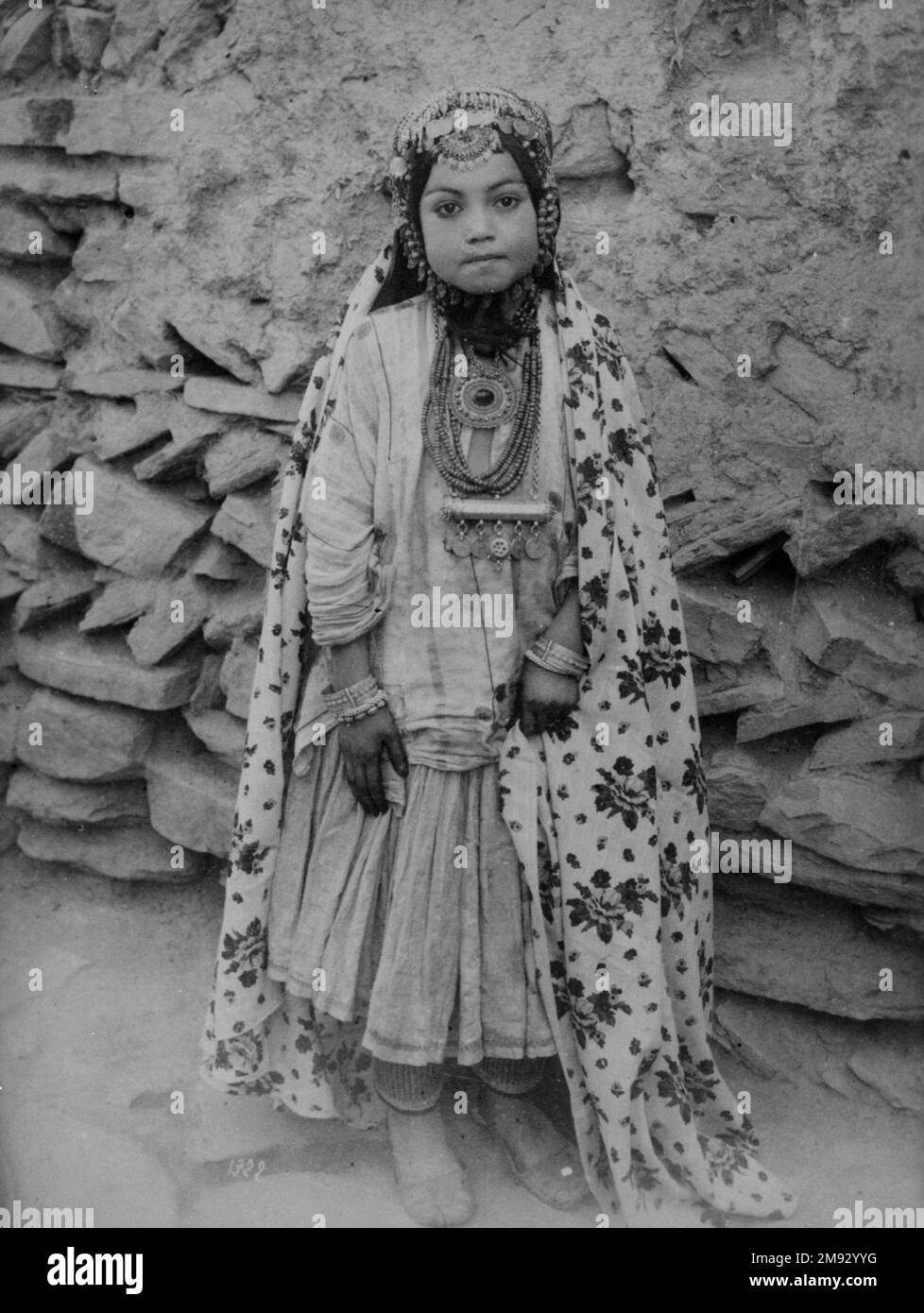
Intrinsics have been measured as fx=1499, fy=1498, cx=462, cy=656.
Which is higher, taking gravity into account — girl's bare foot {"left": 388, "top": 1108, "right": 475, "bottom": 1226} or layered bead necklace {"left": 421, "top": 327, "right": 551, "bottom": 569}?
layered bead necklace {"left": 421, "top": 327, "right": 551, "bottom": 569}

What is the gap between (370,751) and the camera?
7.84 feet

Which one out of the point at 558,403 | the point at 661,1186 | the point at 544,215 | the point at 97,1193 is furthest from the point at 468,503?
the point at 97,1193

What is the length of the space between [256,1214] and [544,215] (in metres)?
1.74

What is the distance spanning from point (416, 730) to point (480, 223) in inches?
31.0

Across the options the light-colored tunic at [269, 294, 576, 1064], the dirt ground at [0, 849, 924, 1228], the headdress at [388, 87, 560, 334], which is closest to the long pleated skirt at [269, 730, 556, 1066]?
the light-colored tunic at [269, 294, 576, 1064]

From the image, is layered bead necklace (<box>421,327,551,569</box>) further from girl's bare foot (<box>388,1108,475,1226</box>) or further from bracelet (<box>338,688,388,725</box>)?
girl's bare foot (<box>388,1108,475,1226</box>)

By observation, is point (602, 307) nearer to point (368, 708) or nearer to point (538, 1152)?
point (368, 708)

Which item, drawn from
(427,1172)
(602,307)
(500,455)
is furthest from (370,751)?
(602,307)

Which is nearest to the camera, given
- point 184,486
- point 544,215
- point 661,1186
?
point 544,215

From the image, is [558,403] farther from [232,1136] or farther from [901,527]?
[232,1136]

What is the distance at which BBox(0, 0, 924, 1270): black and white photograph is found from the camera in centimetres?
238

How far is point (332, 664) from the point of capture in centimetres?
240

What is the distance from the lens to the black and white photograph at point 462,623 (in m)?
2.38

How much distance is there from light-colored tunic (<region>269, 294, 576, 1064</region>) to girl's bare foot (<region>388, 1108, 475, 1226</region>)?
0.21 meters
